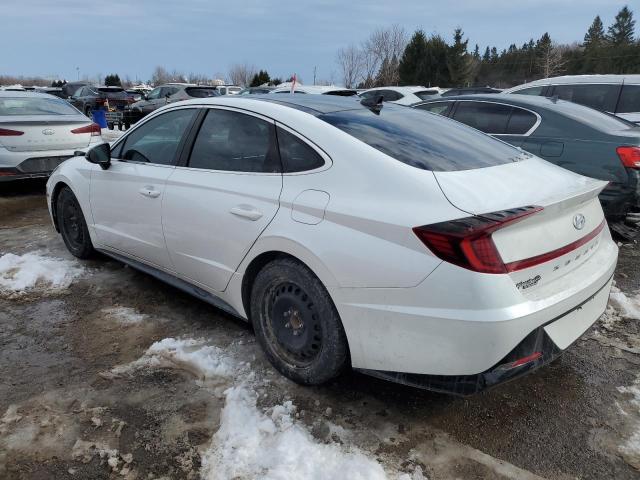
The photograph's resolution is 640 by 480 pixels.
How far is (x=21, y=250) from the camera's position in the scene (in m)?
5.14

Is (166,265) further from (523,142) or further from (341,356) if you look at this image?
(523,142)

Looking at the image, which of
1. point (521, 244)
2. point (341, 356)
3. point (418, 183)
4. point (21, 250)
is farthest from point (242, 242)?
point (21, 250)

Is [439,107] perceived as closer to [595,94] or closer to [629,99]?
[595,94]

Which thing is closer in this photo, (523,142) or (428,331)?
(428,331)

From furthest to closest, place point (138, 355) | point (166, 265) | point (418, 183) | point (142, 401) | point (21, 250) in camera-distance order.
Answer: point (21, 250) → point (166, 265) → point (138, 355) → point (142, 401) → point (418, 183)

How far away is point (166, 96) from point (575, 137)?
56.0 feet

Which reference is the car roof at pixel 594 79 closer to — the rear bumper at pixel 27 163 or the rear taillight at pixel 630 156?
the rear taillight at pixel 630 156

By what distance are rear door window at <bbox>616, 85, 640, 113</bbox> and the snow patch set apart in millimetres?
7532

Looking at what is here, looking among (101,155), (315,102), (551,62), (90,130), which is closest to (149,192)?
(101,155)

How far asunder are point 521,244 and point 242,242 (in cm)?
149

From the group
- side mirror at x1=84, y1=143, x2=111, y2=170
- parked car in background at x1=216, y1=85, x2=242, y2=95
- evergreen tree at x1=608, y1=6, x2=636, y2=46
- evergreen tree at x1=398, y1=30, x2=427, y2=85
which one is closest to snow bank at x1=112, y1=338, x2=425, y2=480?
side mirror at x1=84, y1=143, x2=111, y2=170

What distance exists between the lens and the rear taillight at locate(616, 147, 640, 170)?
473 cm

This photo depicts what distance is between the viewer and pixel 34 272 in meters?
4.43

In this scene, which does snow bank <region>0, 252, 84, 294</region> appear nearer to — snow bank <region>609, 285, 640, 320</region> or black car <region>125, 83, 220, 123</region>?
snow bank <region>609, 285, 640, 320</region>
